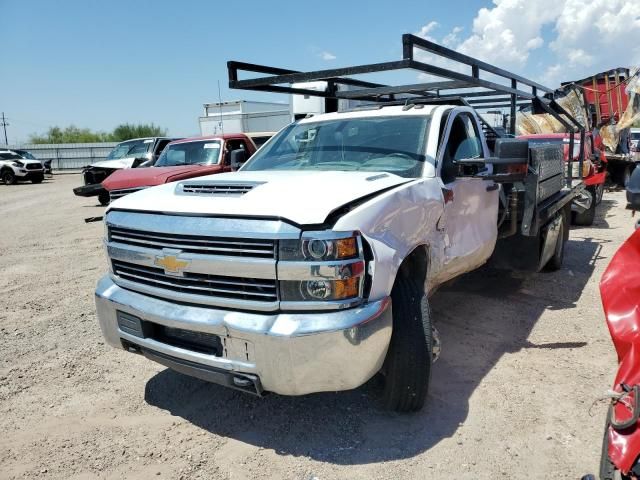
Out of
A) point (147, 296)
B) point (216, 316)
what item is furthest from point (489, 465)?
point (147, 296)

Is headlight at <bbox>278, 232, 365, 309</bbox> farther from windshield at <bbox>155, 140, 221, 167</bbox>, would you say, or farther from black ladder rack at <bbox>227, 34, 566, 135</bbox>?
windshield at <bbox>155, 140, 221, 167</bbox>

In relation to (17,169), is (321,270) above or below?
below

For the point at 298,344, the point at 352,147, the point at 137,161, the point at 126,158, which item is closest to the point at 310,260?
the point at 298,344

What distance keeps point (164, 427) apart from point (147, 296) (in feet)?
2.69

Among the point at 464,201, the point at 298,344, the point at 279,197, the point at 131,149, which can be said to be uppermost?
the point at 131,149

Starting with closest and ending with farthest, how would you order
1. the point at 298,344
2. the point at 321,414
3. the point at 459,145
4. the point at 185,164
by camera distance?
the point at 298,344 < the point at 321,414 < the point at 459,145 < the point at 185,164

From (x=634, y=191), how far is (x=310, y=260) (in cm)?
144

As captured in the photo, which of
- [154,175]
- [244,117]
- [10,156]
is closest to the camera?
[154,175]

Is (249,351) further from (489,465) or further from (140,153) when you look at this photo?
(140,153)


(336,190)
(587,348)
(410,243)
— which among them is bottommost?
(587,348)

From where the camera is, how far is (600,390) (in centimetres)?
343

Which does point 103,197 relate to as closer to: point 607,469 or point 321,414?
point 321,414

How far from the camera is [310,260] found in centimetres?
254

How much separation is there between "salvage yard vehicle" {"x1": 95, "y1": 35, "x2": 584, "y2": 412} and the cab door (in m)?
0.02
